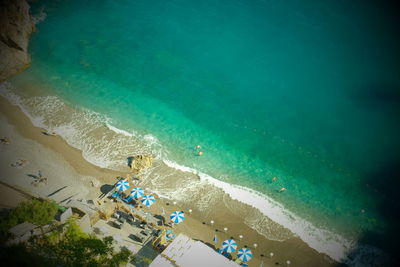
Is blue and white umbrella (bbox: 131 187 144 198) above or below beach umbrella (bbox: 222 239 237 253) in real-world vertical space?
above

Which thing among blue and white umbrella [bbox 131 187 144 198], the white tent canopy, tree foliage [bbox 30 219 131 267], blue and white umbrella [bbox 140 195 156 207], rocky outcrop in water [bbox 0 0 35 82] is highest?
rocky outcrop in water [bbox 0 0 35 82]

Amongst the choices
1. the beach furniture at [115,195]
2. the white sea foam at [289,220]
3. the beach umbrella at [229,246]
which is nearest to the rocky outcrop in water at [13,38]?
the beach furniture at [115,195]

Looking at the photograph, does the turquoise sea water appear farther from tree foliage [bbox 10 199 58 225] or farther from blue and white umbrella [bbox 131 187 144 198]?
tree foliage [bbox 10 199 58 225]

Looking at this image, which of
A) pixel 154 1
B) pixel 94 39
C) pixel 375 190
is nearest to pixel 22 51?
pixel 94 39

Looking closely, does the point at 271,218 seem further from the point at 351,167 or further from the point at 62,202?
the point at 62,202

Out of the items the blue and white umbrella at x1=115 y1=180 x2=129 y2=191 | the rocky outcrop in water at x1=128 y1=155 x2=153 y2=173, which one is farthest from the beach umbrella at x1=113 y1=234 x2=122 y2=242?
the rocky outcrop in water at x1=128 y1=155 x2=153 y2=173

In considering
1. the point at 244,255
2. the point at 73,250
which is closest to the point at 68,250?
the point at 73,250
